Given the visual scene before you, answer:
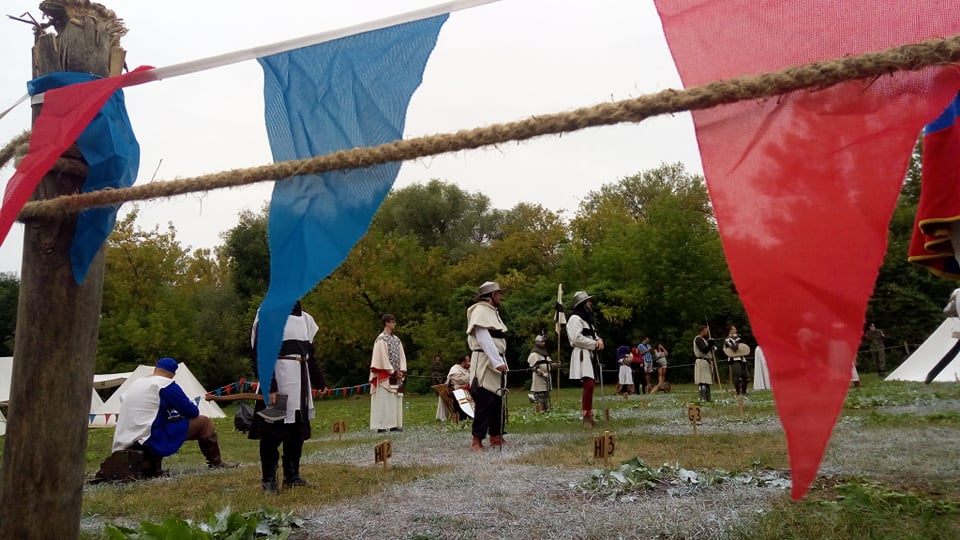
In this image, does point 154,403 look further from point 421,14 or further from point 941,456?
point 941,456

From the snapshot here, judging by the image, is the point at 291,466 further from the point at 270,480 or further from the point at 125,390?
the point at 125,390

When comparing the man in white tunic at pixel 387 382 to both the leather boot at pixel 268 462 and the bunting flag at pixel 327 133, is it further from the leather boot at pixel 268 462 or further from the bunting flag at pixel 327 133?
the bunting flag at pixel 327 133

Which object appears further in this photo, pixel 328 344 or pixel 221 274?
pixel 221 274

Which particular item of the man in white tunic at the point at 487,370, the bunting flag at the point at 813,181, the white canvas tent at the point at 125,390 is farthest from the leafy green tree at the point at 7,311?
the bunting flag at the point at 813,181

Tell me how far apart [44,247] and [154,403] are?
4352mm

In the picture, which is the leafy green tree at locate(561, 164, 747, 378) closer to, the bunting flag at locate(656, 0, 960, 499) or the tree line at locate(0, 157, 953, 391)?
the tree line at locate(0, 157, 953, 391)

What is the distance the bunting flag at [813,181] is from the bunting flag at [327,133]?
1.01 metres

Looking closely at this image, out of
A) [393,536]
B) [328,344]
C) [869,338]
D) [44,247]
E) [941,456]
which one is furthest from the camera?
[328,344]

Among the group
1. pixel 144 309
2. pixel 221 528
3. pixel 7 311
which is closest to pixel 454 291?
pixel 144 309

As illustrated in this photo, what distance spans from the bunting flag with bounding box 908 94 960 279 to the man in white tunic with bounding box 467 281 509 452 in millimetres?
5220

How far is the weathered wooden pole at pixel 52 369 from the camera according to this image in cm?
246

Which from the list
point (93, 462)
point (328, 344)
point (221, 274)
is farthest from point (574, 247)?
point (93, 462)

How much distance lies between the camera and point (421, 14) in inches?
87.7

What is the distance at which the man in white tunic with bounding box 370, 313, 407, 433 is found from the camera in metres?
10.3
